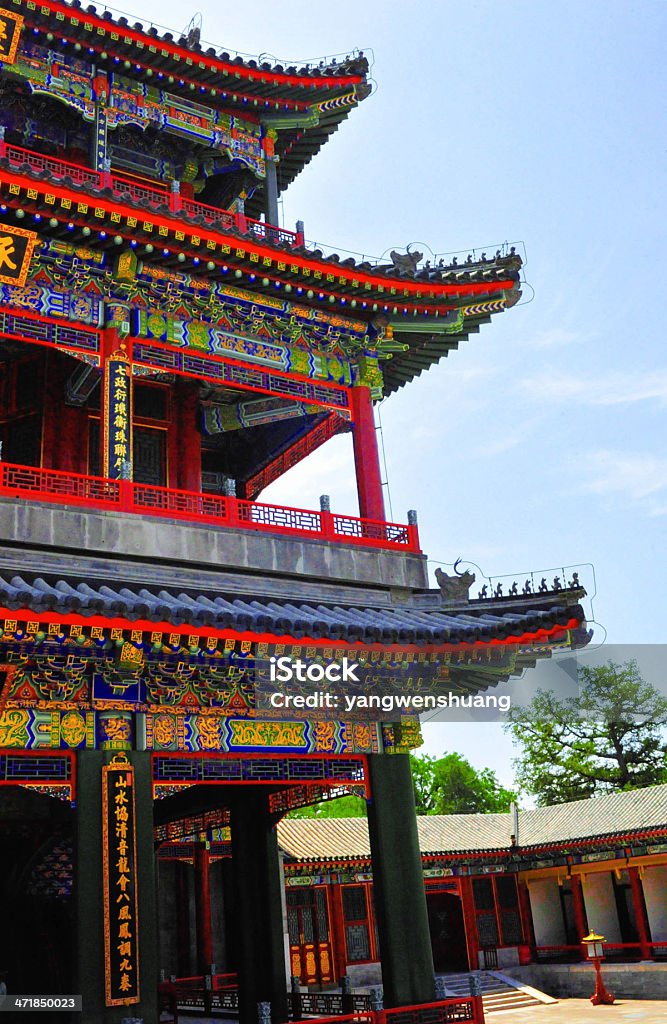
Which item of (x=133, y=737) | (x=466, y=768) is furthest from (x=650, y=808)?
(x=466, y=768)

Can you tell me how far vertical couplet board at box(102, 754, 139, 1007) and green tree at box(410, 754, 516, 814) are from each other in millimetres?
48422

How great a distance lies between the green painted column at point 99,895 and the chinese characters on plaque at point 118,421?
3.28m

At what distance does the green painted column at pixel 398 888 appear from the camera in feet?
32.1

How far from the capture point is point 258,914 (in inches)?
495

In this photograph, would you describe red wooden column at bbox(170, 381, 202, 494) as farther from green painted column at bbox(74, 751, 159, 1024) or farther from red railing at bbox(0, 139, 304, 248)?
green painted column at bbox(74, 751, 159, 1024)

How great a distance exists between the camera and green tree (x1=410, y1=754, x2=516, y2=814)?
55.6 metres

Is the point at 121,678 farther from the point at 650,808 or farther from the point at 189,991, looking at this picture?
the point at 650,808

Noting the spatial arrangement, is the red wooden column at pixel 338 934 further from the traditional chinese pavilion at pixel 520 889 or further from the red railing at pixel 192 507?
the red railing at pixel 192 507

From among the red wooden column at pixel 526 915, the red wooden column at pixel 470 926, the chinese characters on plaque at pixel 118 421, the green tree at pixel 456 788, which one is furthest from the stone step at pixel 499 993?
the green tree at pixel 456 788

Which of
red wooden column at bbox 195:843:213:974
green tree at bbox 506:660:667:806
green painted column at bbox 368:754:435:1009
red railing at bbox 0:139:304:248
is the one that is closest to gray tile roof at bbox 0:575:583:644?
green painted column at bbox 368:754:435:1009

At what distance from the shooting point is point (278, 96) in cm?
1478

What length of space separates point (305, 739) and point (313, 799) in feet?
6.14

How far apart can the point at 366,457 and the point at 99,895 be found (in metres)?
6.31

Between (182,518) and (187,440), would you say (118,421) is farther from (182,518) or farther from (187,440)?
(187,440)
